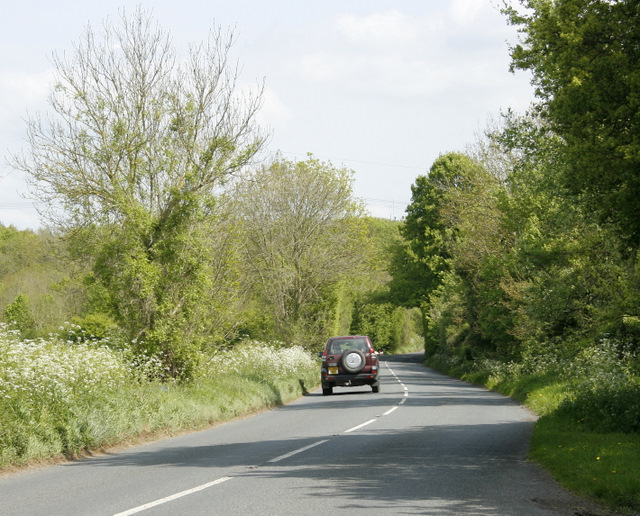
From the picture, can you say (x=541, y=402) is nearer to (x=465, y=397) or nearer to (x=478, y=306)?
(x=465, y=397)

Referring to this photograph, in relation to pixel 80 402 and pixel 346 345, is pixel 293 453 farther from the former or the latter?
pixel 346 345

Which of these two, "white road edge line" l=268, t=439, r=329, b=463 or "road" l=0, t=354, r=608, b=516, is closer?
"road" l=0, t=354, r=608, b=516

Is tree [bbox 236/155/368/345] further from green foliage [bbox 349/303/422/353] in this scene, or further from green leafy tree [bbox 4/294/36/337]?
green foliage [bbox 349/303/422/353]

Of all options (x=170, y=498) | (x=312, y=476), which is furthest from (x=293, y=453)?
(x=170, y=498)

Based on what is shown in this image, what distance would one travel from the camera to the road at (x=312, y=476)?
25.0ft

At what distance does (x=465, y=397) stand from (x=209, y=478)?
17.6 meters

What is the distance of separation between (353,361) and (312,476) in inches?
681

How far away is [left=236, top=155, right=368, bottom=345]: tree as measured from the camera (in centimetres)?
3909

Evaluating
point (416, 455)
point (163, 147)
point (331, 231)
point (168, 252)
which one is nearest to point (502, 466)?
point (416, 455)

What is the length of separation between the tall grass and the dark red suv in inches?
300

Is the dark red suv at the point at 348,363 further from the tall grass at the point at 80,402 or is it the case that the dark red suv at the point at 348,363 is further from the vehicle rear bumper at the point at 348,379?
the tall grass at the point at 80,402

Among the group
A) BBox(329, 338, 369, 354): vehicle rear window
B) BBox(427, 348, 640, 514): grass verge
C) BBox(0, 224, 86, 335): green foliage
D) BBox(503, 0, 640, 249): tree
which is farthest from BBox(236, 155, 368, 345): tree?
BBox(503, 0, 640, 249): tree

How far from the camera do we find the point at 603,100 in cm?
1027

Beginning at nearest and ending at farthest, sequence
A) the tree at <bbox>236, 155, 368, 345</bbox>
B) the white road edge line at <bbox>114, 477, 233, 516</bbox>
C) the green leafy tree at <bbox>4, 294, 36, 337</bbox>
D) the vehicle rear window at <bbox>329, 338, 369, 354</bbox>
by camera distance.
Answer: the white road edge line at <bbox>114, 477, 233, 516</bbox> < the vehicle rear window at <bbox>329, 338, 369, 354</bbox> < the tree at <bbox>236, 155, 368, 345</bbox> < the green leafy tree at <bbox>4, 294, 36, 337</bbox>
